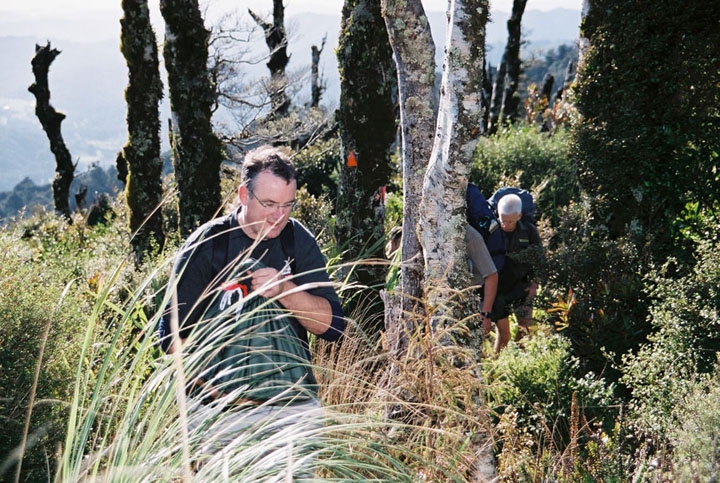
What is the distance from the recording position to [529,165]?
484 inches

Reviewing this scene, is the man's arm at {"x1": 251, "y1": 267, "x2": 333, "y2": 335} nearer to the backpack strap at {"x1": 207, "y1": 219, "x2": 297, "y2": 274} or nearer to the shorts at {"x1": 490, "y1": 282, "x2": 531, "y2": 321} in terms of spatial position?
the backpack strap at {"x1": 207, "y1": 219, "x2": 297, "y2": 274}

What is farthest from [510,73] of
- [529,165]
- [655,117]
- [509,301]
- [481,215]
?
[481,215]

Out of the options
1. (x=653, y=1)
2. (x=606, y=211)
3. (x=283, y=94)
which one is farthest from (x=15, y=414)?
(x=283, y=94)

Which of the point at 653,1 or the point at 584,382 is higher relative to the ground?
the point at 653,1

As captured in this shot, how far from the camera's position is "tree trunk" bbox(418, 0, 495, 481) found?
3564mm

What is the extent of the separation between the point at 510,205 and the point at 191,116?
501cm

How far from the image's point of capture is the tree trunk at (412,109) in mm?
4238

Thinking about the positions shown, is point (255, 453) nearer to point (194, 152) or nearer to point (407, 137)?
point (407, 137)

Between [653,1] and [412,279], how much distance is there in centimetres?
462

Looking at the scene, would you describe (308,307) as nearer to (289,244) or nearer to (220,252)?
(289,244)

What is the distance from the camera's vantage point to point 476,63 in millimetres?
3590

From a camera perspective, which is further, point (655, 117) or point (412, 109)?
point (655, 117)

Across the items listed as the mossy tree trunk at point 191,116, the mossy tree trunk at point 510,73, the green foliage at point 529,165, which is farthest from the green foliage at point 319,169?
the mossy tree trunk at point 191,116

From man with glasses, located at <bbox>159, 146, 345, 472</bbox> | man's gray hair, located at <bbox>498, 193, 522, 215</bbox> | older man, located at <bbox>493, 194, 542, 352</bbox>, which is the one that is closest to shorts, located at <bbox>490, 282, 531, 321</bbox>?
older man, located at <bbox>493, 194, 542, 352</bbox>
